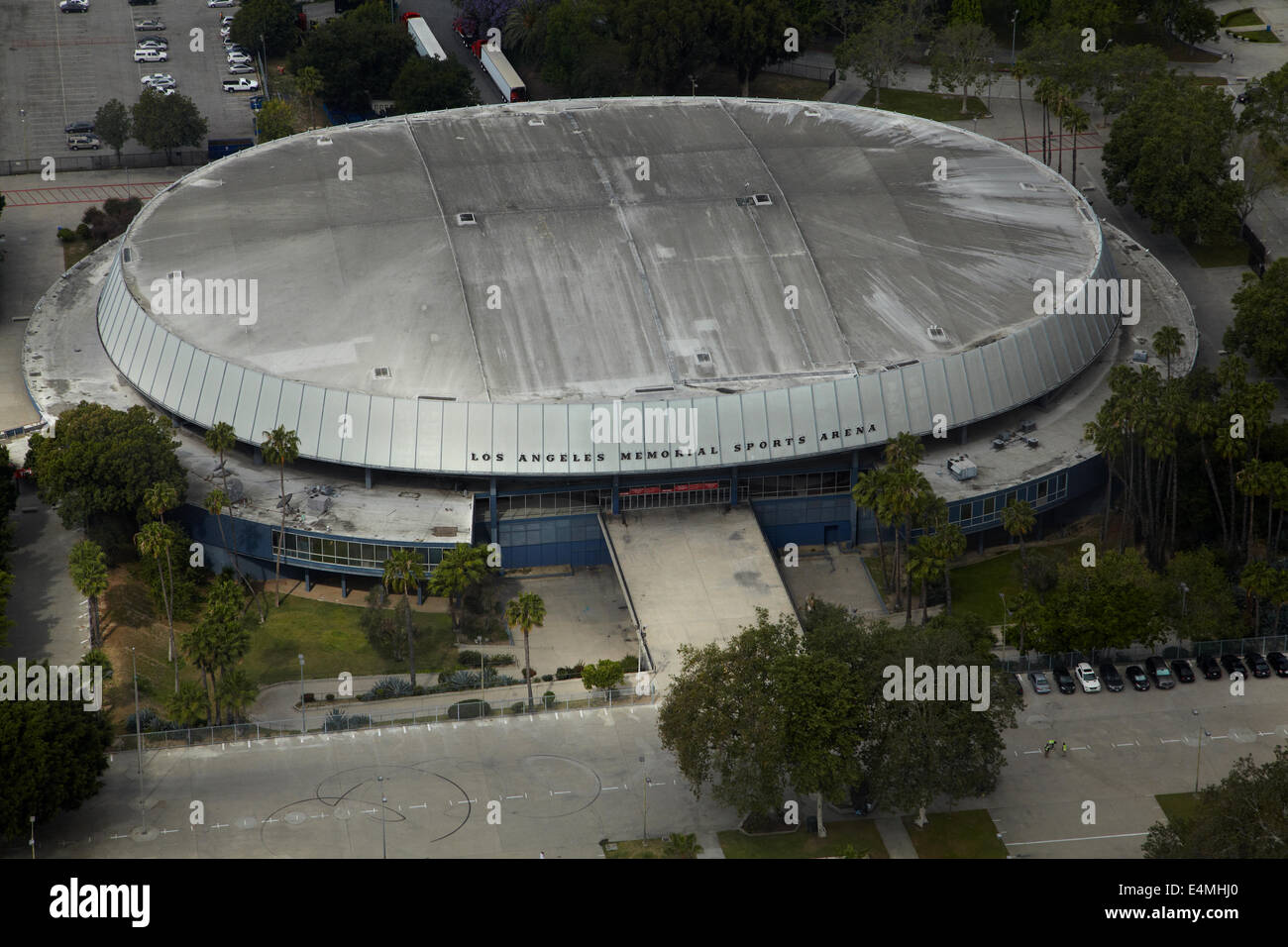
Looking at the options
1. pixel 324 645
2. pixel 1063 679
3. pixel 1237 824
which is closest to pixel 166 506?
pixel 324 645

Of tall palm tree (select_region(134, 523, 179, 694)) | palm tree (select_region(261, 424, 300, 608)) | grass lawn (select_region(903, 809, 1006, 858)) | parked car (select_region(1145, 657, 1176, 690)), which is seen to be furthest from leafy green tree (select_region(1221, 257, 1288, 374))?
tall palm tree (select_region(134, 523, 179, 694))

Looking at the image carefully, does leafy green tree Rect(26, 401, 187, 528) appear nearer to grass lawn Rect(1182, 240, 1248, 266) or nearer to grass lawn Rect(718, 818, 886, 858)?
grass lawn Rect(718, 818, 886, 858)

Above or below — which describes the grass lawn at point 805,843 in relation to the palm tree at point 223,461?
below

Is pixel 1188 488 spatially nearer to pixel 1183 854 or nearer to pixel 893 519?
pixel 893 519

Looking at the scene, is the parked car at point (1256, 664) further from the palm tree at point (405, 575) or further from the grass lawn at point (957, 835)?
the palm tree at point (405, 575)

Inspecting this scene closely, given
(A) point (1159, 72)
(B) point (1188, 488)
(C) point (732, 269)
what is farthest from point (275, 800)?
(A) point (1159, 72)

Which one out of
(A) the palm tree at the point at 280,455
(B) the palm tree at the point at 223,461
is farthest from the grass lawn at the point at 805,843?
(A) the palm tree at the point at 280,455
